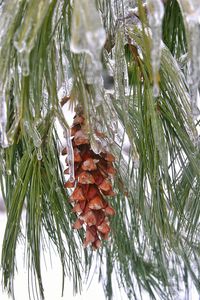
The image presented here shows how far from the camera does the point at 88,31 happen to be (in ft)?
0.99

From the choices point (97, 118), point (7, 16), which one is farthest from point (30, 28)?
point (97, 118)

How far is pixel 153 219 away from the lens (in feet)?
2.34

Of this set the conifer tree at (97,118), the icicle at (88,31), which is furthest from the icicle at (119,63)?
the icicle at (88,31)

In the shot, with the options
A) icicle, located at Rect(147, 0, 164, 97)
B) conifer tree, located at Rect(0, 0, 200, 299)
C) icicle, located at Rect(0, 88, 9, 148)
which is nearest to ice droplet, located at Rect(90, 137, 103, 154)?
conifer tree, located at Rect(0, 0, 200, 299)

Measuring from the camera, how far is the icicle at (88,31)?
303 millimetres

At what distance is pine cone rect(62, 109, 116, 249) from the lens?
647mm

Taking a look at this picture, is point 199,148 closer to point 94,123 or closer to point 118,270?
point 94,123

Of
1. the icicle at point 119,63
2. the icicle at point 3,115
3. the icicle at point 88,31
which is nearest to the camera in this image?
the icicle at point 88,31

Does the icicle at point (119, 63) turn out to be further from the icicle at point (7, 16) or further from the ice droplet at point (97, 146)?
the icicle at point (7, 16)

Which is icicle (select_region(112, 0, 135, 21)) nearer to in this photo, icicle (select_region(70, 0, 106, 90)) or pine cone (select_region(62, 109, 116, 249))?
pine cone (select_region(62, 109, 116, 249))

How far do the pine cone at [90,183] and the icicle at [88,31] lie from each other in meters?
0.32

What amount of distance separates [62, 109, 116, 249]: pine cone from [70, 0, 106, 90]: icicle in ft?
1.07

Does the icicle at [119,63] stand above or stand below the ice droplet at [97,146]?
above

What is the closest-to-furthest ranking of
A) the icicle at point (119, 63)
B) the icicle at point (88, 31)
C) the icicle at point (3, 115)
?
the icicle at point (88, 31) → the icicle at point (3, 115) → the icicle at point (119, 63)
